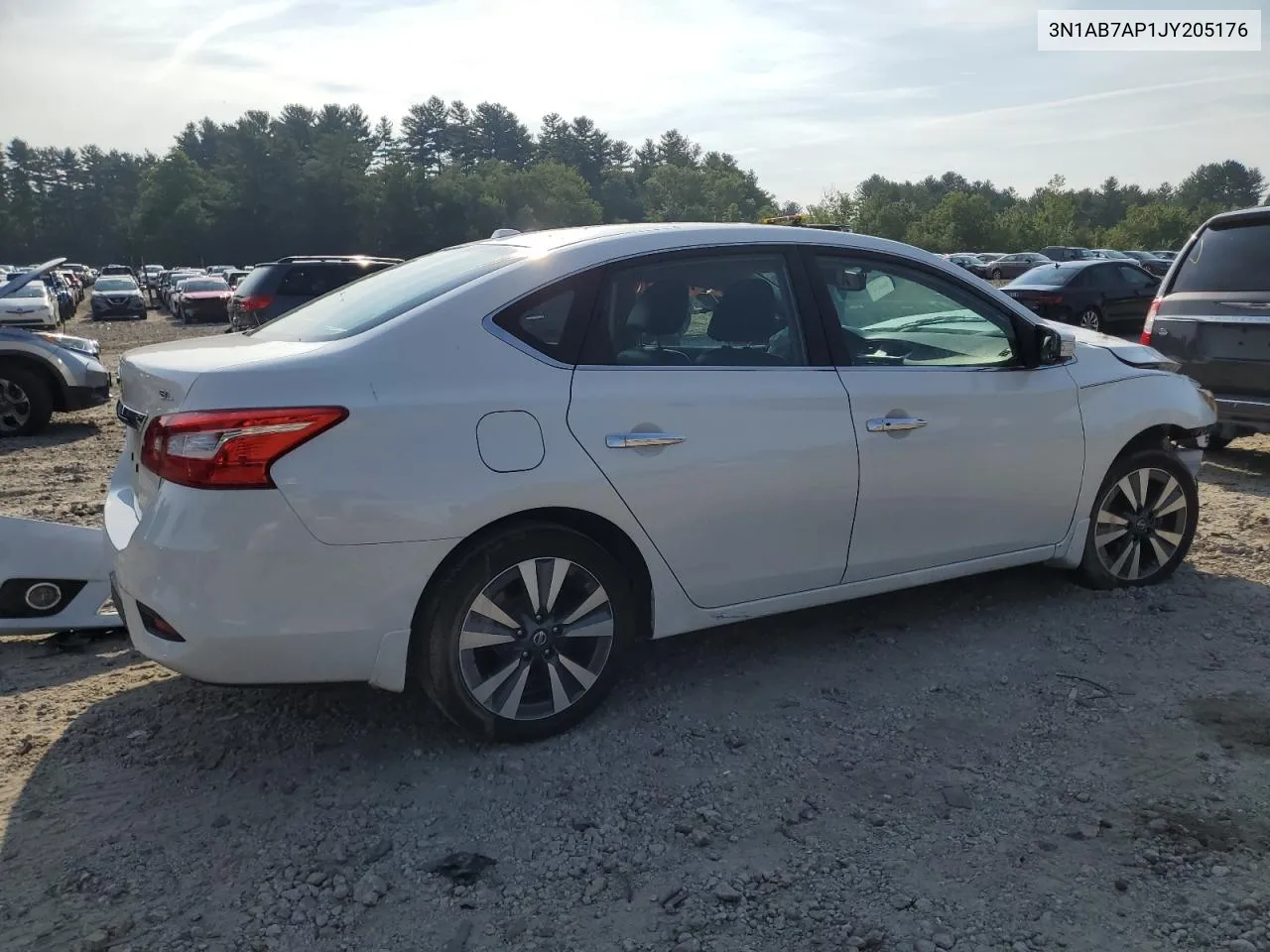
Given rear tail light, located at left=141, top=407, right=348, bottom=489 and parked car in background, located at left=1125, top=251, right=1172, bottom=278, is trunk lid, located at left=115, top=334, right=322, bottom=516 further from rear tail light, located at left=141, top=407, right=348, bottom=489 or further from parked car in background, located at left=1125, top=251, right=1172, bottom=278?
parked car in background, located at left=1125, top=251, right=1172, bottom=278

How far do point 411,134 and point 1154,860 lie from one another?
131 meters

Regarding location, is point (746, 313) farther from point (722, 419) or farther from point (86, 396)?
point (86, 396)

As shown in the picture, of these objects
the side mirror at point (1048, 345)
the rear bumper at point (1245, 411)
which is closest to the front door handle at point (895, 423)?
the side mirror at point (1048, 345)

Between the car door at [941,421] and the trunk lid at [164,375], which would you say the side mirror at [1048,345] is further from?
the trunk lid at [164,375]

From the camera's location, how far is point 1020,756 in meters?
3.46

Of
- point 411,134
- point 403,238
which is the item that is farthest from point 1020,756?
point 411,134

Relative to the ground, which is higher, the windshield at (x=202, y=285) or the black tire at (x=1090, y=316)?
the windshield at (x=202, y=285)

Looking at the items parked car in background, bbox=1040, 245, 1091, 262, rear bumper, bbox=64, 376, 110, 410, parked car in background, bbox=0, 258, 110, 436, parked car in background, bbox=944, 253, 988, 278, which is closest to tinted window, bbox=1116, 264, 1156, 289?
rear bumper, bbox=64, 376, 110, 410

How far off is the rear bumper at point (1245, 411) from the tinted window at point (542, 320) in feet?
17.4

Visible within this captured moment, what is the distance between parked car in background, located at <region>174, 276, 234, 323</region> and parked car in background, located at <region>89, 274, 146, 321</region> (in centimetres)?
379

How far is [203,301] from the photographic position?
1216 inches

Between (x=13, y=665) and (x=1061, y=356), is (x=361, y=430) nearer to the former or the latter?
(x=13, y=665)

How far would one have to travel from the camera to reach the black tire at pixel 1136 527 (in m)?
4.79

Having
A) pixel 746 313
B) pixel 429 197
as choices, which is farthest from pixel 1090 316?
pixel 429 197
